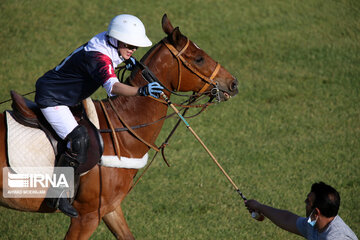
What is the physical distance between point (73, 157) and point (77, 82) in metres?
0.85

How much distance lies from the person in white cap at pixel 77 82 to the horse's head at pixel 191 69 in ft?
1.39

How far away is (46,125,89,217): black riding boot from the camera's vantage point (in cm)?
525

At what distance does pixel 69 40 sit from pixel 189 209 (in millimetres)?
7555

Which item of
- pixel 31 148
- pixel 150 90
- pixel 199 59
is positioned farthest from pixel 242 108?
pixel 31 148

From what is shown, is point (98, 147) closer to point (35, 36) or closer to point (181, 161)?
point (181, 161)

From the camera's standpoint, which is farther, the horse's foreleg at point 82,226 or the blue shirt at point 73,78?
the horse's foreleg at point 82,226

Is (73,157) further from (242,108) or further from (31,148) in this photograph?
(242,108)

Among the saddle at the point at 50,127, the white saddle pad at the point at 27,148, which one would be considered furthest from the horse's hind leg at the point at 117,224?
the white saddle pad at the point at 27,148

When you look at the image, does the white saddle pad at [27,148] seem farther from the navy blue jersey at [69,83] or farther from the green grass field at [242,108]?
the green grass field at [242,108]

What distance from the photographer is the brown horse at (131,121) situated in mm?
5531

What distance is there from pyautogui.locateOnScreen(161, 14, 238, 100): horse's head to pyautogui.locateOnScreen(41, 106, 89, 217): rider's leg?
4.12ft

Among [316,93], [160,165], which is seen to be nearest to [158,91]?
[160,165]

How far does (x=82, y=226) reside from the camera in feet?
18.4

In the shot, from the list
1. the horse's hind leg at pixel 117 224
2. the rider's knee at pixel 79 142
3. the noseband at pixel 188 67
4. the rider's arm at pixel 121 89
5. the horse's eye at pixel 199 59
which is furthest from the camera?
the horse's hind leg at pixel 117 224
